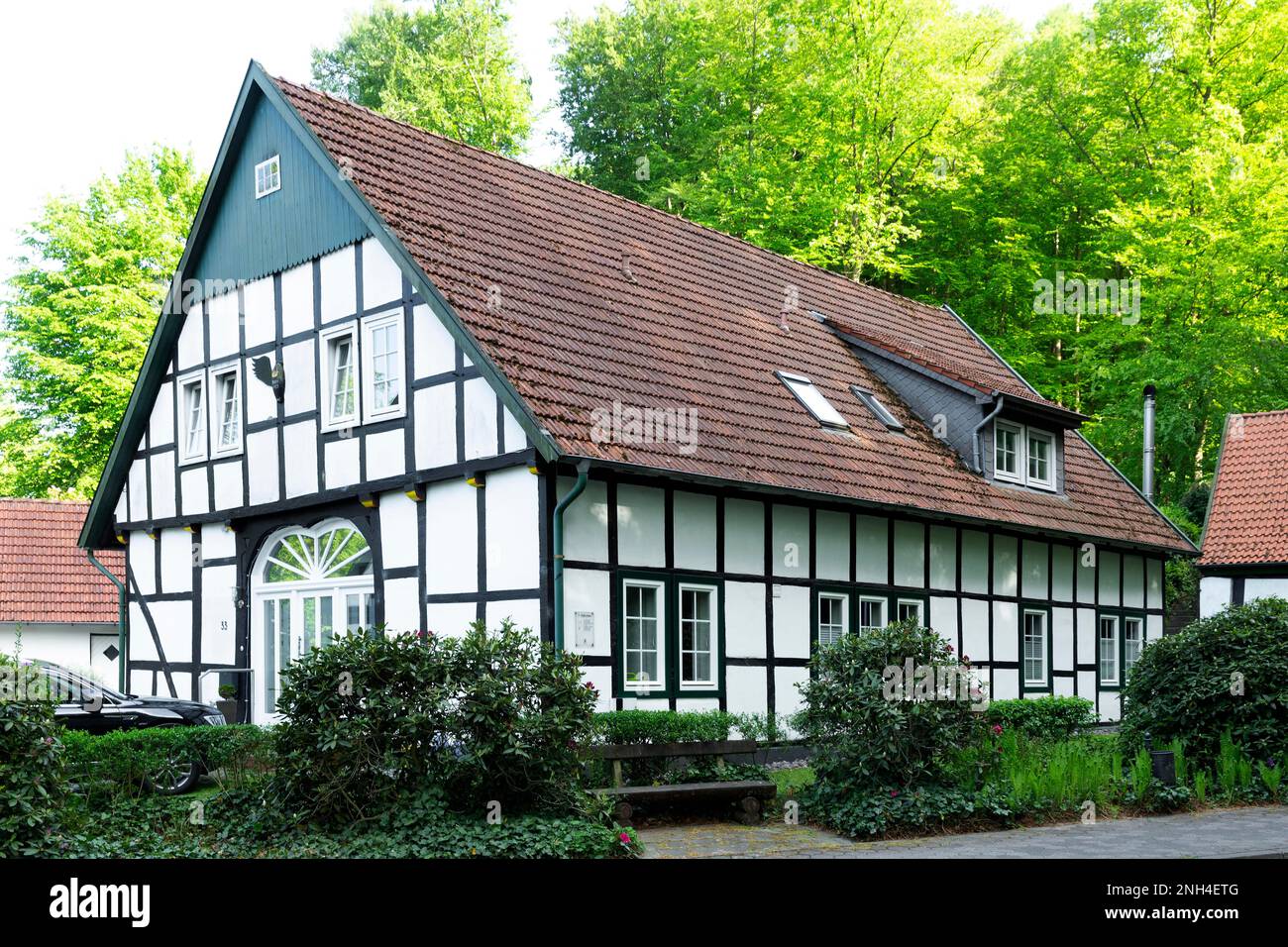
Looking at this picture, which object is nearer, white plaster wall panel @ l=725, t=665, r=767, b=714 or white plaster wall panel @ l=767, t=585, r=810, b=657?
white plaster wall panel @ l=725, t=665, r=767, b=714

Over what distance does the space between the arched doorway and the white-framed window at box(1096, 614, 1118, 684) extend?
44.0 ft

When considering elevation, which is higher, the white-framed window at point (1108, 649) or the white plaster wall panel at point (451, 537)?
the white plaster wall panel at point (451, 537)

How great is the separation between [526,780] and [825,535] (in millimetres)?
8235

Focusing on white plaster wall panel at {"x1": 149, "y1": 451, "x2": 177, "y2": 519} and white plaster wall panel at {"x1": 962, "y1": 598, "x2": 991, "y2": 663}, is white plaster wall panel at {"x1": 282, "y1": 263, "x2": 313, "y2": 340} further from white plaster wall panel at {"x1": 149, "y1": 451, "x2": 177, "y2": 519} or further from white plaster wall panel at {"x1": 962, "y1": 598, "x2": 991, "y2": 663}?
white plaster wall panel at {"x1": 962, "y1": 598, "x2": 991, "y2": 663}

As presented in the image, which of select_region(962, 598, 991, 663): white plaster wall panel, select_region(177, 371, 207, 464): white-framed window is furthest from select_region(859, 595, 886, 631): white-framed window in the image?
select_region(177, 371, 207, 464): white-framed window

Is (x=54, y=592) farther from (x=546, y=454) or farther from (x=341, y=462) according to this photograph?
(x=546, y=454)

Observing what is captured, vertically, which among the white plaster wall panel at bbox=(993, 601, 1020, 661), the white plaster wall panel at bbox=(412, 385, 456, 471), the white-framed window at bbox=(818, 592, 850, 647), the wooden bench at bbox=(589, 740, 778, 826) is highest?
the white plaster wall panel at bbox=(412, 385, 456, 471)

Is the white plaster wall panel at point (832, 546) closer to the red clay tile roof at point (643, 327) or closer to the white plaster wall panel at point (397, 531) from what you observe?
the red clay tile roof at point (643, 327)

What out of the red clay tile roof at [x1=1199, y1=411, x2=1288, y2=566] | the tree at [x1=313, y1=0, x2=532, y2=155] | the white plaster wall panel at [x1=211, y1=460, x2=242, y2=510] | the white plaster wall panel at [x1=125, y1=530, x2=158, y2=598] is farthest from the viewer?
the tree at [x1=313, y1=0, x2=532, y2=155]

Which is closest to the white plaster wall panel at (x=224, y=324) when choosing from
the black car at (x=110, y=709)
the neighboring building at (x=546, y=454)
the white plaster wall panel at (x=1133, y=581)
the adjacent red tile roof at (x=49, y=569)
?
the neighboring building at (x=546, y=454)

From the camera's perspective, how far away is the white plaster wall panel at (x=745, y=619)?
1697 centimetres

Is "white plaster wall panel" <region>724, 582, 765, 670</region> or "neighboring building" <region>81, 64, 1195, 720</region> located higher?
"neighboring building" <region>81, 64, 1195, 720</region>

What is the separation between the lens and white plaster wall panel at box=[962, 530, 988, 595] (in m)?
20.8

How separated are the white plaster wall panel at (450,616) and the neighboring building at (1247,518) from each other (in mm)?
15996
